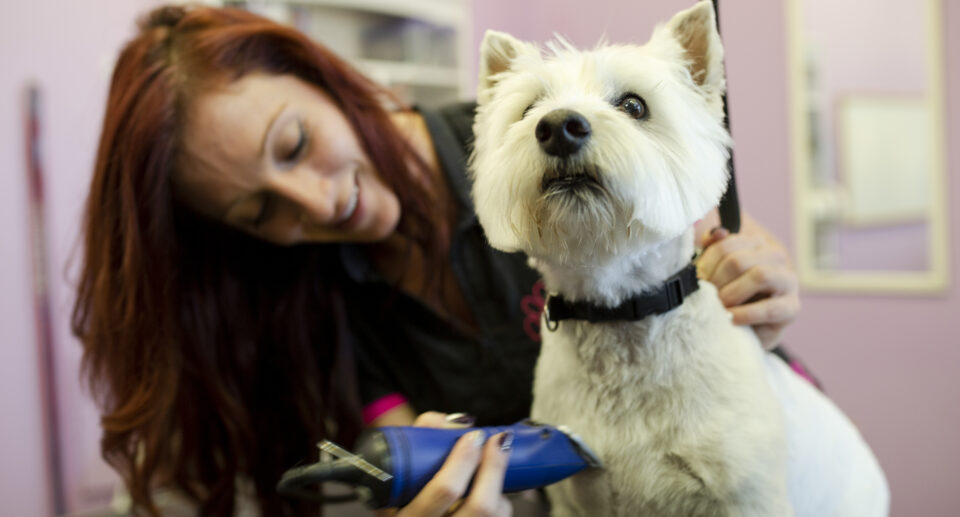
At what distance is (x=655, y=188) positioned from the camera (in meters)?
0.51

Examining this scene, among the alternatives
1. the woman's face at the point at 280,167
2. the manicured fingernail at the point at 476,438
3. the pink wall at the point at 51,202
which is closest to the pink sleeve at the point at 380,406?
the woman's face at the point at 280,167

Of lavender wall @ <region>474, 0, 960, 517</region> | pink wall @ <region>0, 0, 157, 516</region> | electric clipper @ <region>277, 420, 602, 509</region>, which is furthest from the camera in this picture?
pink wall @ <region>0, 0, 157, 516</region>

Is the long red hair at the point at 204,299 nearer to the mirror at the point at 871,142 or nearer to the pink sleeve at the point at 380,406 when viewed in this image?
the pink sleeve at the point at 380,406

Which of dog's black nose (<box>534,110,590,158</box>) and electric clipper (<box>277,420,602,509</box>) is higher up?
dog's black nose (<box>534,110,590,158</box>)

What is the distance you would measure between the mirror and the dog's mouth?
2.06 ft

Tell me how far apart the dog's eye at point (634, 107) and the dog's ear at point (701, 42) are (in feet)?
0.24

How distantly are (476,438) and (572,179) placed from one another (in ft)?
0.78

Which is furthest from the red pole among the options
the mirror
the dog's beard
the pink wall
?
the mirror

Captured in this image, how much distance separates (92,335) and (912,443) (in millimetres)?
1261

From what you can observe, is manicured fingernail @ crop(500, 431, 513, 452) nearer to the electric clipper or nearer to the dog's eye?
the electric clipper

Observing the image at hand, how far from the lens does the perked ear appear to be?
56cm

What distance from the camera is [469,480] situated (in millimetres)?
556

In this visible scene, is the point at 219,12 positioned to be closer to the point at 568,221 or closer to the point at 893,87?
the point at 568,221

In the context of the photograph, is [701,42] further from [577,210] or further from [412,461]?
[412,461]
